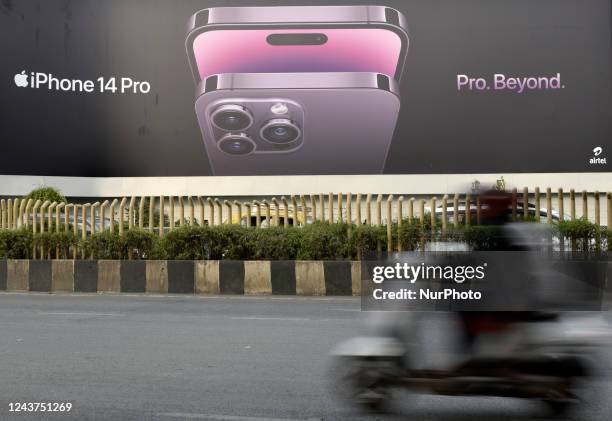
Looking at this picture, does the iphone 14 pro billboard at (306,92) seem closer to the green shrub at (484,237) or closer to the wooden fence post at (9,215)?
the wooden fence post at (9,215)

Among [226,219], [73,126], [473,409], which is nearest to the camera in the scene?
[473,409]

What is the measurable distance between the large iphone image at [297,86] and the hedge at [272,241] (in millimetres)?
11812

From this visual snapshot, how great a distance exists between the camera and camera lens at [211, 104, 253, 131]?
1014 inches

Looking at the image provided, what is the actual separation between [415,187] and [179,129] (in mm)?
7931

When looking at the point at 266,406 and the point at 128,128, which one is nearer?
the point at 266,406

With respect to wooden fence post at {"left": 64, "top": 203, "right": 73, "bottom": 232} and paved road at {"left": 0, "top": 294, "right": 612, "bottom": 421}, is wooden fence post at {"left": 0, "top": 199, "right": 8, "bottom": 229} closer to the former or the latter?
wooden fence post at {"left": 64, "top": 203, "right": 73, "bottom": 232}

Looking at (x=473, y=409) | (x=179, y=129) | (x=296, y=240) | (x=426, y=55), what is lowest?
(x=473, y=409)

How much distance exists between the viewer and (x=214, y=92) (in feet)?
86.1

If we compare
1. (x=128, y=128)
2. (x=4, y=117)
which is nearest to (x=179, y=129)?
(x=128, y=128)

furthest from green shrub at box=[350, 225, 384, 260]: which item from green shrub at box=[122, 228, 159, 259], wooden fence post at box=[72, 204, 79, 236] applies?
wooden fence post at box=[72, 204, 79, 236]

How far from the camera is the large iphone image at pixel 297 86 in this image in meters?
25.6

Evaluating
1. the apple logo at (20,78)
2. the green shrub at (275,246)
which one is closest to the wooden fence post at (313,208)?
the green shrub at (275,246)

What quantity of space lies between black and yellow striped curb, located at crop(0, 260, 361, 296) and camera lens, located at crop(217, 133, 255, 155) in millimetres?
12381

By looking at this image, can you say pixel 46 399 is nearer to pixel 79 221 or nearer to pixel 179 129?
pixel 79 221
